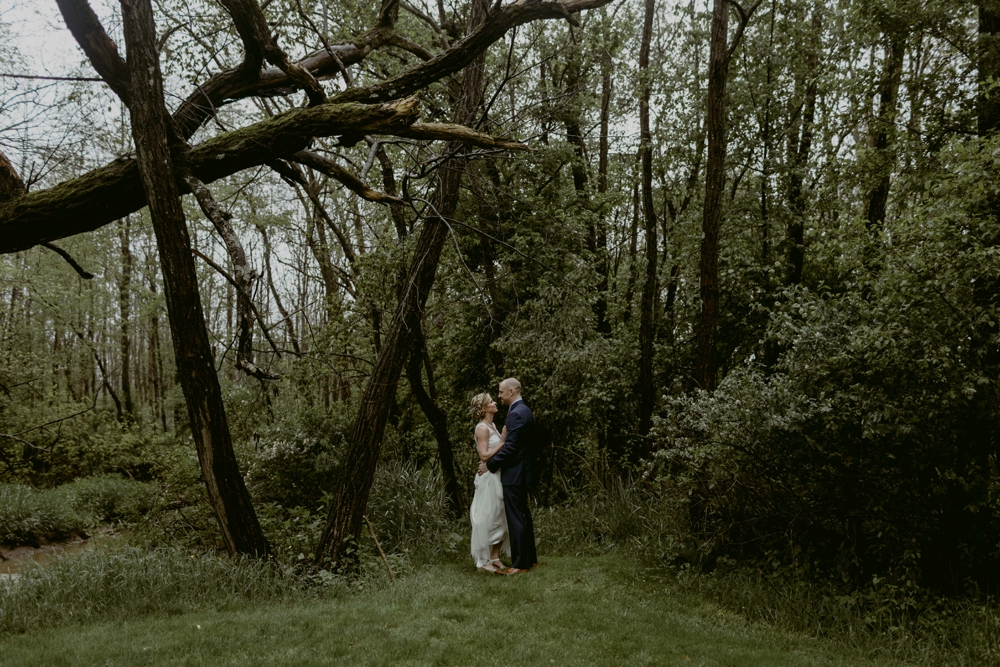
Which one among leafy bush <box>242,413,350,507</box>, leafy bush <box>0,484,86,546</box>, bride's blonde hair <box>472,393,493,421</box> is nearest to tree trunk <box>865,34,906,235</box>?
bride's blonde hair <box>472,393,493,421</box>

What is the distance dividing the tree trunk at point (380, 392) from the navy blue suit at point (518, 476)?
1.46m

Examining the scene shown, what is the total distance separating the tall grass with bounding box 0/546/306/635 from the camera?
18.1ft

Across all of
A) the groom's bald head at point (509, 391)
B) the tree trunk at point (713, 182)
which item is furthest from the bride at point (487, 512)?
the tree trunk at point (713, 182)

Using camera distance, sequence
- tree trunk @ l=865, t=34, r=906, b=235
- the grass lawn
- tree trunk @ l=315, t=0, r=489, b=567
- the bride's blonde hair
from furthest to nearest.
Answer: tree trunk @ l=865, t=34, r=906, b=235, the bride's blonde hair, tree trunk @ l=315, t=0, r=489, b=567, the grass lawn

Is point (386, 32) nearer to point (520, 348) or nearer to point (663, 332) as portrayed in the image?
point (520, 348)

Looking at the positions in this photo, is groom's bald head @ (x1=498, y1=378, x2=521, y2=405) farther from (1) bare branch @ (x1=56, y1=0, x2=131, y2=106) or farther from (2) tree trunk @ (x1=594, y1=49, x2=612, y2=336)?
(2) tree trunk @ (x1=594, y1=49, x2=612, y2=336)

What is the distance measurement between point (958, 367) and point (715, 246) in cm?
315

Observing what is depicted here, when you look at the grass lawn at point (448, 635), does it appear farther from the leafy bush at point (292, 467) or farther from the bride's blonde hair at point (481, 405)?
the leafy bush at point (292, 467)

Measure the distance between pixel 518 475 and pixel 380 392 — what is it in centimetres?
188

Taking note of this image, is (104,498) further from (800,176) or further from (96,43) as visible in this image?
(800,176)

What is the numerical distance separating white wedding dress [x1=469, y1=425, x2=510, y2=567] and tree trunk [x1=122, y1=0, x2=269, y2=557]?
90.4 inches

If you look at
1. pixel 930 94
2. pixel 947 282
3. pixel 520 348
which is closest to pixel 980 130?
pixel 930 94

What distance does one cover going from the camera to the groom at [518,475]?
7.10 metres

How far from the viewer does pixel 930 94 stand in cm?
766
